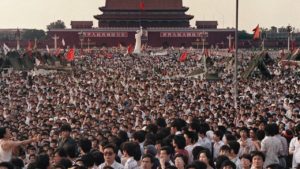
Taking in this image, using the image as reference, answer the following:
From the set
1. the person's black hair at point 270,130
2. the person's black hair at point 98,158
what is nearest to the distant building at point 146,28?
the person's black hair at point 270,130

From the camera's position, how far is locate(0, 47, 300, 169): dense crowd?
831cm

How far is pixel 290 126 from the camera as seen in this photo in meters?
12.0

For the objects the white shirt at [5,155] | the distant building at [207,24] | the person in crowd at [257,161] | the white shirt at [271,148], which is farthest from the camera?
the distant building at [207,24]

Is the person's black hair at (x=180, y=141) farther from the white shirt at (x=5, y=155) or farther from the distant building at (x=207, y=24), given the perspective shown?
the distant building at (x=207, y=24)

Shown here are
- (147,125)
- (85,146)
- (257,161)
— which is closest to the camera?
(257,161)

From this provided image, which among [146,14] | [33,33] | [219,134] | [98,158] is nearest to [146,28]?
[146,14]

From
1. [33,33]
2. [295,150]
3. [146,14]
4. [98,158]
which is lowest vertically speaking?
[295,150]

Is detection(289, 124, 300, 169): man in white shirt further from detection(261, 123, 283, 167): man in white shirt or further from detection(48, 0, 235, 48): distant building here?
detection(48, 0, 235, 48): distant building

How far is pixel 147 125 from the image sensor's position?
11492 mm

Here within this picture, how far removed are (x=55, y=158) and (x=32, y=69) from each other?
987 inches

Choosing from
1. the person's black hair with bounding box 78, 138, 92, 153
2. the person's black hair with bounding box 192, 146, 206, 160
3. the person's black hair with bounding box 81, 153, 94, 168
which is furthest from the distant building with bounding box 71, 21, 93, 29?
the person's black hair with bounding box 81, 153, 94, 168

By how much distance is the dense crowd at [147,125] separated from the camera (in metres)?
8.31

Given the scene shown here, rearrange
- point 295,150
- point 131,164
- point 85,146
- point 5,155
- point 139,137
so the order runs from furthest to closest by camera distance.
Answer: point 139,137 < point 295,150 < point 5,155 < point 85,146 < point 131,164

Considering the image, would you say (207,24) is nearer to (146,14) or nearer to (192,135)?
(146,14)
